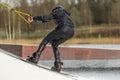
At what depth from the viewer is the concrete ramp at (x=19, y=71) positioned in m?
6.20

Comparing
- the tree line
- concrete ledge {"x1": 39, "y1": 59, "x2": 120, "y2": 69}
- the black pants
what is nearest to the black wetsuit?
the black pants

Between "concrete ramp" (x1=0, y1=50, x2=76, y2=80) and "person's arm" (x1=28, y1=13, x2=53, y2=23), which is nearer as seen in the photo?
"concrete ramp" (x1=0, y1=50, x2=76, y2=80)

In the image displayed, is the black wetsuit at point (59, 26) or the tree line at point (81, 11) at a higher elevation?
the black wetsuit at point (59, 26)

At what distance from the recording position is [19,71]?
20.7 feet

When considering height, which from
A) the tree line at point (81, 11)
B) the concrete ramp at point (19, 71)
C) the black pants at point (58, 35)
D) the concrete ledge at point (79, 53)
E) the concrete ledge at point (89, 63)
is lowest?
the tree line at point (81, 11)

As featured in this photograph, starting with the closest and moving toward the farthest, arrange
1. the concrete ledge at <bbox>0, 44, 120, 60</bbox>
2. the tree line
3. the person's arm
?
the person's arm, the concrete ledge at <bbox>0, 44, 120, 60</bbox>, the tree line

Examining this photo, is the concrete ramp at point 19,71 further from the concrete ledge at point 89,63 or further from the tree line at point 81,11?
the tree line at point 81,11

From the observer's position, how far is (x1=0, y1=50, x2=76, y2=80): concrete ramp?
6.20m

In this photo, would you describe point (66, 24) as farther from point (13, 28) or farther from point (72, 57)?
point (13, 28)

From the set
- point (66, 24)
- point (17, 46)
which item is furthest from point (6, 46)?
point (66, 24)

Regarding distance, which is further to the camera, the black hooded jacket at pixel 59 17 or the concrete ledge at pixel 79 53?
the concrete ledge at pixel 79 53

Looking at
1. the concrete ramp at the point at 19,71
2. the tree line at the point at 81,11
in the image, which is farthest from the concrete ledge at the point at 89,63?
the tree line at the point at 81,11

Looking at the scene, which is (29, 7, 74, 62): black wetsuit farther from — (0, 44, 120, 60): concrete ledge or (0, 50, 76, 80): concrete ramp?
(0, 44, 120, 60): concrete ledge

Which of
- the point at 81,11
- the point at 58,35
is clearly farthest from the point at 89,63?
the point at 81,11
